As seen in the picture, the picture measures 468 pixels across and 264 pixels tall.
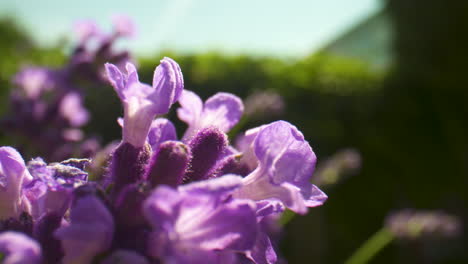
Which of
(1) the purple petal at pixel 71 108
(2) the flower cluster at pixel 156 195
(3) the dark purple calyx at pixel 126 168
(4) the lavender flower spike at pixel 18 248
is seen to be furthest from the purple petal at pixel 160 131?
(1) the purple petal at pixel 71 108

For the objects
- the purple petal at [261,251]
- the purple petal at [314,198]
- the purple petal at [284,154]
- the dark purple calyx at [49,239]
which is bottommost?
the purple petal at [261,251]

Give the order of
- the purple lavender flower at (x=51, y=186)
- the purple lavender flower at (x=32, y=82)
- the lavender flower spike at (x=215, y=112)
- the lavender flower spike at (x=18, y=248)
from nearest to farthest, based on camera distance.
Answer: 1. the lavender flower spike at (x=18, y=248)
2. the purple lavender flower at (x=51, y=186)
3. the lavender flower spike at (x=215, y=112)
4. the purple lavender flower at (x=32, y=82)

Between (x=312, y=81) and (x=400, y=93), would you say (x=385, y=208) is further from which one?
(x=312, y=81)

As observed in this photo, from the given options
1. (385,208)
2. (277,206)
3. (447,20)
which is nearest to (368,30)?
(447,20)

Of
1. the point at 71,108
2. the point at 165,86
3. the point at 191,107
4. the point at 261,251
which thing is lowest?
the point at 71,108

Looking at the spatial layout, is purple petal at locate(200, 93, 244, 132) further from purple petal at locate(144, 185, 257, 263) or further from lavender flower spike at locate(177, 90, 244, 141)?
purple petal at locate(144, 185, 257, 263)

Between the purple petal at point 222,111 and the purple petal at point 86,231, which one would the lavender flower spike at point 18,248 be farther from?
the purple petal at point 222,111

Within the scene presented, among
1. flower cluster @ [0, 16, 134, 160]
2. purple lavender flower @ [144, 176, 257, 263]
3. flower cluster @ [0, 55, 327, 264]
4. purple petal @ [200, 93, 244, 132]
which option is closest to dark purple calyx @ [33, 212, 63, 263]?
flower cluster @ [0, 55, 327, 264]

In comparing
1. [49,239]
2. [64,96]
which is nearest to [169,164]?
[49,239]

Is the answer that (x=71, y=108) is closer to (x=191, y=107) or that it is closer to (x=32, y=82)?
(x=32, y=82)
